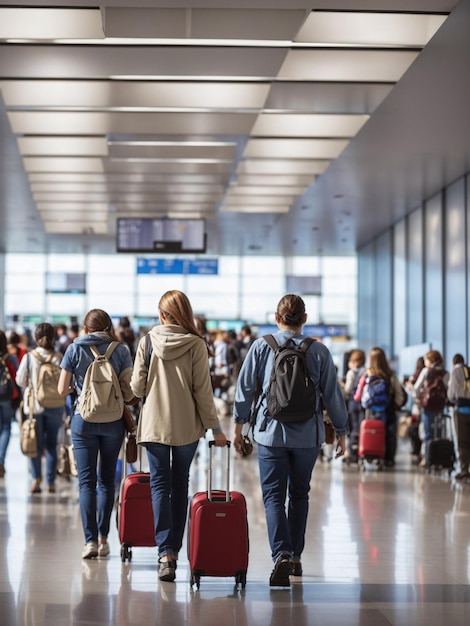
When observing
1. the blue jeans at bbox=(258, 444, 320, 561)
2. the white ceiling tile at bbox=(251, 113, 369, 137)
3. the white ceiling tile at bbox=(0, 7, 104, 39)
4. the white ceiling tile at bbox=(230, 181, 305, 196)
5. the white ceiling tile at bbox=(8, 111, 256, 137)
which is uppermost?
the white ceiling tile at bbox=(230, 181, 305, 196)

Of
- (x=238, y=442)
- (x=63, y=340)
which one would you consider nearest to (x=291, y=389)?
(x=238, y=442)

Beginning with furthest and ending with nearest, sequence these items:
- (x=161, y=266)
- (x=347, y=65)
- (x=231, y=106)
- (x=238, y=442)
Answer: (x=161, y=266)
(x=231, y=106)
(x=347, y=65)
(x=238, y=442)

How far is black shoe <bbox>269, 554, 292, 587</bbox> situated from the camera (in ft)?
21.6

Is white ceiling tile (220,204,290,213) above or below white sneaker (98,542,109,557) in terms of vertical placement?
above

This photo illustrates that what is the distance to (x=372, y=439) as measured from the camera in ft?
50.8

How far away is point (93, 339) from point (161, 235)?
13.8 meters

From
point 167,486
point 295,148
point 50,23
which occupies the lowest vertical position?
point 167,486

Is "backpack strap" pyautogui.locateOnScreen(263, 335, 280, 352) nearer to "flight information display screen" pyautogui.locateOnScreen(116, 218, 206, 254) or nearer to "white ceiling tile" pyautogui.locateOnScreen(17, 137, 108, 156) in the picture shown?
"white ceiling tile" pyautogui.locateOnScreen(17, 137, 108, 156)

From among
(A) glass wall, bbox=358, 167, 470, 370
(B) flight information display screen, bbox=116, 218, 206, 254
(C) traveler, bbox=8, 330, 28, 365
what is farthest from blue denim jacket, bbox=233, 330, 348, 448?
(B) flight information display screen, bbox=116, 218, 206, 254

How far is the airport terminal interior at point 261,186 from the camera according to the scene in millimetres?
6750

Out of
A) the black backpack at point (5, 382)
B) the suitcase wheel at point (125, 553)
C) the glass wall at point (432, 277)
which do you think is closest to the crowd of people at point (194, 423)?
the suitcase wheel at point (125, 553)

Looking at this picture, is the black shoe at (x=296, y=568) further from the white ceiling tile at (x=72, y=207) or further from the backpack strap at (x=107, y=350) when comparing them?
the white ceiling tile at (x=72, y=207)

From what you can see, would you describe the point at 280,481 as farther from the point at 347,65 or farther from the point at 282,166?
the point at 282,166

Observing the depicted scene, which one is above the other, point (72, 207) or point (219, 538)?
point (72, 207)
